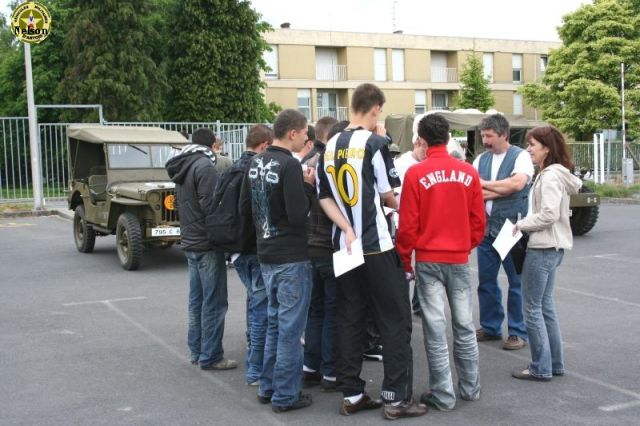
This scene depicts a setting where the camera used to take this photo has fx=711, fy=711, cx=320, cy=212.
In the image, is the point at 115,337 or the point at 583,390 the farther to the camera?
the point at 115,337

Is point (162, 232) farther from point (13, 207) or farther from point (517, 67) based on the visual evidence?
point (517, 67)

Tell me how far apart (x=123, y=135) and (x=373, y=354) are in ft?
24.1

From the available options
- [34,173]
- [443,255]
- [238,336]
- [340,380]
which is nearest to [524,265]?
[443,255]

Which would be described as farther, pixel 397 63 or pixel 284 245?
pixel 397 63

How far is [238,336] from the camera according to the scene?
6.48m

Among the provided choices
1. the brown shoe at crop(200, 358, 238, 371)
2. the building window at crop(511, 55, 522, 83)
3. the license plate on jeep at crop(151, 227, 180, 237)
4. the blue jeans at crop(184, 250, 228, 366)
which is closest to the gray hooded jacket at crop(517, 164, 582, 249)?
the blue jeans at crop(184, 250, 228, 366)

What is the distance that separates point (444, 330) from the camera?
4574 mm

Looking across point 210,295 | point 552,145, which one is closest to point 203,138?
point 210,295

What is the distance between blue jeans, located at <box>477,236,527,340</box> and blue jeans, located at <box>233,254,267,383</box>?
209 centimetres

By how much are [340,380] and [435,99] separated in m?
45.7

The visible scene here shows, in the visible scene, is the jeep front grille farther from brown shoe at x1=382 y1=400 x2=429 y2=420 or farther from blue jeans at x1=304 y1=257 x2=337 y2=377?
brown shoe at x1=382 y1=400 x2=429 y2=420

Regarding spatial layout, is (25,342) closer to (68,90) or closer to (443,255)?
(443,255)

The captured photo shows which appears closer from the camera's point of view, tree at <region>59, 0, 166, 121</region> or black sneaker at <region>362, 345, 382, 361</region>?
black sneaker at <region>362, 345, 382, 361</region>

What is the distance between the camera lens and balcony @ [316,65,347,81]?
147 ft
